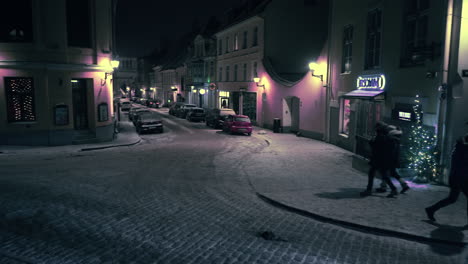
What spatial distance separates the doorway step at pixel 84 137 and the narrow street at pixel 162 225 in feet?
23.5

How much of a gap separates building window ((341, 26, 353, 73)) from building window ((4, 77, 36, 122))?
53.1 ft

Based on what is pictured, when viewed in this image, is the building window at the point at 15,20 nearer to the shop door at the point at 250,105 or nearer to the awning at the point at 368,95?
the awning at the point at 368,95

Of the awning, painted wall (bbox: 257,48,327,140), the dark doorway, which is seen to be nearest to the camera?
the awning

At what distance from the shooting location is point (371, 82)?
1519 cm

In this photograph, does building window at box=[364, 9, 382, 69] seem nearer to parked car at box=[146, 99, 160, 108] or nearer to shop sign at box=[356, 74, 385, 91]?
shop sign at box=[356, 74, 385, 91]

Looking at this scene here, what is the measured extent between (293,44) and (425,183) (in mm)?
20373

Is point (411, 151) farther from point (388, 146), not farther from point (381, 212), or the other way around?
point (381, 212)

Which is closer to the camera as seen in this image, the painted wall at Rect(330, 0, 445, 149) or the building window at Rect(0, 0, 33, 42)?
the painted wall at Rect(330, 0, 445, 149)

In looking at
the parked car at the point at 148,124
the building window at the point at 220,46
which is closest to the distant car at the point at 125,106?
the building window at the point at 220,46

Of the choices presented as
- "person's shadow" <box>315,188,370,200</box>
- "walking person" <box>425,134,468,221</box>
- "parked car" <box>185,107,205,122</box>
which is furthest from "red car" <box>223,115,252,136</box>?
"walking person" <box>425,134,468,221</box>

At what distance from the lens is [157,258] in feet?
20.5

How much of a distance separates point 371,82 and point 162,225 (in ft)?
35.8

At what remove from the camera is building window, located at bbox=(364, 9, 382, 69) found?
1546cm

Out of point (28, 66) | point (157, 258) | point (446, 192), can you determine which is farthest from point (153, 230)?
point (28, 66)
